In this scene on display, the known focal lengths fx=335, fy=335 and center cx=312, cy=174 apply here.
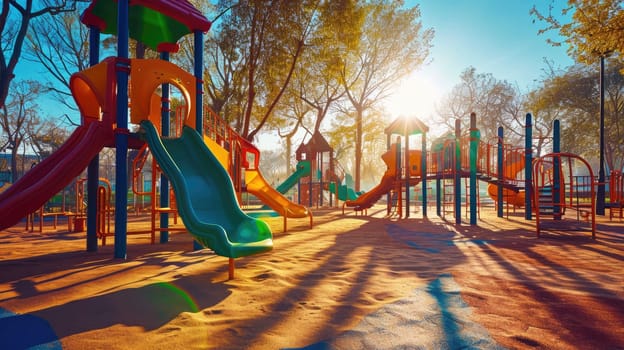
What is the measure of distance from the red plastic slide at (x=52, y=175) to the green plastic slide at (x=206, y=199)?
752mm

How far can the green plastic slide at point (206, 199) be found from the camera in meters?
3.83

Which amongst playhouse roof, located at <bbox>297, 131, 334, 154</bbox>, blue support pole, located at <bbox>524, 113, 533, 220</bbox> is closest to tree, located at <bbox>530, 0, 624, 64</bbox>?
blue support pole, located at <bbox>524, 113, 533, 220</bbox>

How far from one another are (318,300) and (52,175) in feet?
13.8

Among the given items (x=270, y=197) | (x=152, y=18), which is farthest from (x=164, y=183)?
(x=152, y=18)

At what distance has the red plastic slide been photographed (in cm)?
443

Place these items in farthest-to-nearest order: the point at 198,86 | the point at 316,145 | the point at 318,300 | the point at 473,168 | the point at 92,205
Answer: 1. the point at 316,145
2. the point at 473,168
3. the point at 198,86
4. the point at 92,205
5. the point at 318,300

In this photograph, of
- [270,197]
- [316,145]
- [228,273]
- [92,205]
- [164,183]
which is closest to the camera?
[228,273]

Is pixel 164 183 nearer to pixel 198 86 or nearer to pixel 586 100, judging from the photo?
pixel 198 86

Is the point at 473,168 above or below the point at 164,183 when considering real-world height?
above

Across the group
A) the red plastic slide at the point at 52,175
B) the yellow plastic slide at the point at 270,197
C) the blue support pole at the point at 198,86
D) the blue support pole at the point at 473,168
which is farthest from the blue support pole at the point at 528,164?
the red plastic slide at the point at 52,175

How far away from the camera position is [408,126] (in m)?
14.8

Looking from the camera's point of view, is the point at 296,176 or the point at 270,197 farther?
the point at 296,176

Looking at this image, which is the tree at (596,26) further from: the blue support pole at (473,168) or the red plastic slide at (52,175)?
the red plastic slide at (52,175)

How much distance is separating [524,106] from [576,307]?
34.5 m
